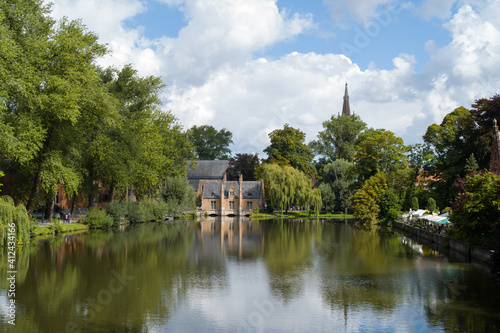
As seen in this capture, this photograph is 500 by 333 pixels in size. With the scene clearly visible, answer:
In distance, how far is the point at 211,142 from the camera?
105m

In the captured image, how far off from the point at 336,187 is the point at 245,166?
1854cm

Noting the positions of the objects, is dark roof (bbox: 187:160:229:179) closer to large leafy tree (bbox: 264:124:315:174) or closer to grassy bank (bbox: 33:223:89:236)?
large leafy tree (bbox: 264:124:315:174)

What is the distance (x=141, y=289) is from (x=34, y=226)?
15625mm

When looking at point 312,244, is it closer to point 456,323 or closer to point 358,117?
point 456,323

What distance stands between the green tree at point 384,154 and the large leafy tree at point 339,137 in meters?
21.3

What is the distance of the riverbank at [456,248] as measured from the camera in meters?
22.7

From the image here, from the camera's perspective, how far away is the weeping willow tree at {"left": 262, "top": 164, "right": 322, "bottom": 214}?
207ft

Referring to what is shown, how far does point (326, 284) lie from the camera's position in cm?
1706

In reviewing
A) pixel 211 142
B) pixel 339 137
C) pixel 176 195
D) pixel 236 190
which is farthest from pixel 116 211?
pixel 211 142

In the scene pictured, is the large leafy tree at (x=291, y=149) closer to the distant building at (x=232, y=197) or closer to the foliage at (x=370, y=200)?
the distant building at (x=232, y=197)

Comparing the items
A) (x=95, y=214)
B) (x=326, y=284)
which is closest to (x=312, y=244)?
(x=326, y=284)

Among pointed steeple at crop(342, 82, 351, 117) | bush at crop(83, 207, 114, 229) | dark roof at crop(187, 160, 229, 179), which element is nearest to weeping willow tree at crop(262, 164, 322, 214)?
bush at crop(83, 207, 114, 229)

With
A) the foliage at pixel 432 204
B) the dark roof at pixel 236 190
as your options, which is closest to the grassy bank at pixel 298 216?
the dark roof at pixel 236 190

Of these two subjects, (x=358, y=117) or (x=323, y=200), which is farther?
(x=358, y=117)
